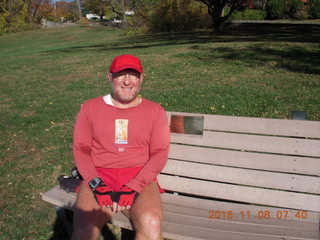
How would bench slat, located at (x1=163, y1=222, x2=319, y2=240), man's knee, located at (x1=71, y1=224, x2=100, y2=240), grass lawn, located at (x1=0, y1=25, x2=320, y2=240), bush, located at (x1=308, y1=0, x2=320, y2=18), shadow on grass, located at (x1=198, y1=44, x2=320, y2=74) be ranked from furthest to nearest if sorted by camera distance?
bush, located at (x1=308, y1=0, x2=320, y2=18), shadow on grass, located at (x1=198, y1=44, x2=320, y2=74), grass lawn, located at (x1=0, y1=25, x2=320, y2=240), man's knee, located at (x1=71, y1=224, x2=100, y2=240), bench slat, located at (x1=163, y1=222, x2=319, y2=240)

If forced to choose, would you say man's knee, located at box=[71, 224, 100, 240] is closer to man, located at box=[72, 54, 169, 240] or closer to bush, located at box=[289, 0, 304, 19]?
man, located at box=[72, 54, 169, 240]

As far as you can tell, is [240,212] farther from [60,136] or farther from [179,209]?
[60,136]

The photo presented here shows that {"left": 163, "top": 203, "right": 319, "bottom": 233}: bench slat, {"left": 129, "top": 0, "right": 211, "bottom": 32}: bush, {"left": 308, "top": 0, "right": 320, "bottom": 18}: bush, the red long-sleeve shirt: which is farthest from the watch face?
{"left": 308, "top": 0, "right": 320, "bottom": 18}: bush

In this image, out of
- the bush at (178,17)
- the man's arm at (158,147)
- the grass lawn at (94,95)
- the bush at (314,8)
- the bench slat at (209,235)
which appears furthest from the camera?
the bush at (314,8)

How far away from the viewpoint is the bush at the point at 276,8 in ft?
149

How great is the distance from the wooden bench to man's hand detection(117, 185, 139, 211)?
0.38ft

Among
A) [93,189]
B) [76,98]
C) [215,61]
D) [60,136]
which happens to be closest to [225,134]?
[93,189]

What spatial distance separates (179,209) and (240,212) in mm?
488

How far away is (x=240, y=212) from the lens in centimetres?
286

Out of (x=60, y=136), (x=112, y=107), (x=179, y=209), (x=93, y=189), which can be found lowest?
(x=60, y=136)

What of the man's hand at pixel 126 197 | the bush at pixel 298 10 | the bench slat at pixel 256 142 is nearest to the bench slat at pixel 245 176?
the bench slat at pixel 256 142

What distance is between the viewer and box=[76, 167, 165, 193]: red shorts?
9.77ft

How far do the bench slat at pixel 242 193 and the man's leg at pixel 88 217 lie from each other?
0.73 m

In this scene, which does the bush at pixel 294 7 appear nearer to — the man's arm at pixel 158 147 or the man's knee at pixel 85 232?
the man's arm at pixel 158 147
